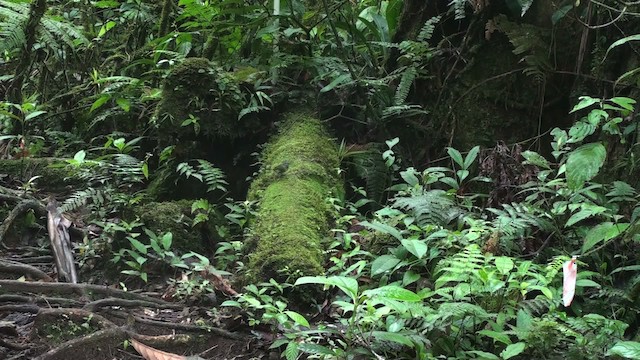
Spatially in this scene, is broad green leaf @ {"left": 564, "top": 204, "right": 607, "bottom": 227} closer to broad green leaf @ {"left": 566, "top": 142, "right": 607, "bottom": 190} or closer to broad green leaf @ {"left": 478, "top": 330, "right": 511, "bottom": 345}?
broad green leaf @ {"left": 566, "top": 142, "right": 607, "bottom": 190}

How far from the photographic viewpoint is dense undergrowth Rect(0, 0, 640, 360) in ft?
7.22

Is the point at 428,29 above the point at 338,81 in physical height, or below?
above

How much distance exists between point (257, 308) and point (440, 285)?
89 cm

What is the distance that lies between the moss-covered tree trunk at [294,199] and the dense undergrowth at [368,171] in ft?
0.18

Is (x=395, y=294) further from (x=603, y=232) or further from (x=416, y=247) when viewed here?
(x=603, y=232)

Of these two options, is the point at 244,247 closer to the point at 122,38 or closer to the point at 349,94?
the point at 349,94

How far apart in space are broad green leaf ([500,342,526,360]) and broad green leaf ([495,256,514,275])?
1.02 feet

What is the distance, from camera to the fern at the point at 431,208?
296 cm

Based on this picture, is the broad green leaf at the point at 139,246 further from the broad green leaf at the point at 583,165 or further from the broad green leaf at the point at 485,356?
the broad green leaf at the point at 583,165

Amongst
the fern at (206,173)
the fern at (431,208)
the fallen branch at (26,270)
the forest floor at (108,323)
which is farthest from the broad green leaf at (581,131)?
the fallen branch at (26,270)

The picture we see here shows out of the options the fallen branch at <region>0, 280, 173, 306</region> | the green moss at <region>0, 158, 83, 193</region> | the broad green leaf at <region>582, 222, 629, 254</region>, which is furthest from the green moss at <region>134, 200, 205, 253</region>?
the broad green leaf at <region>582, 222, 629, 254</region>

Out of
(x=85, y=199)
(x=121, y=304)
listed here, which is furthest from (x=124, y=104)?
(x=121, y=304)

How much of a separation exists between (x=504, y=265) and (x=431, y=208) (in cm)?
84

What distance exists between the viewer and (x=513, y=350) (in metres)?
1.92
